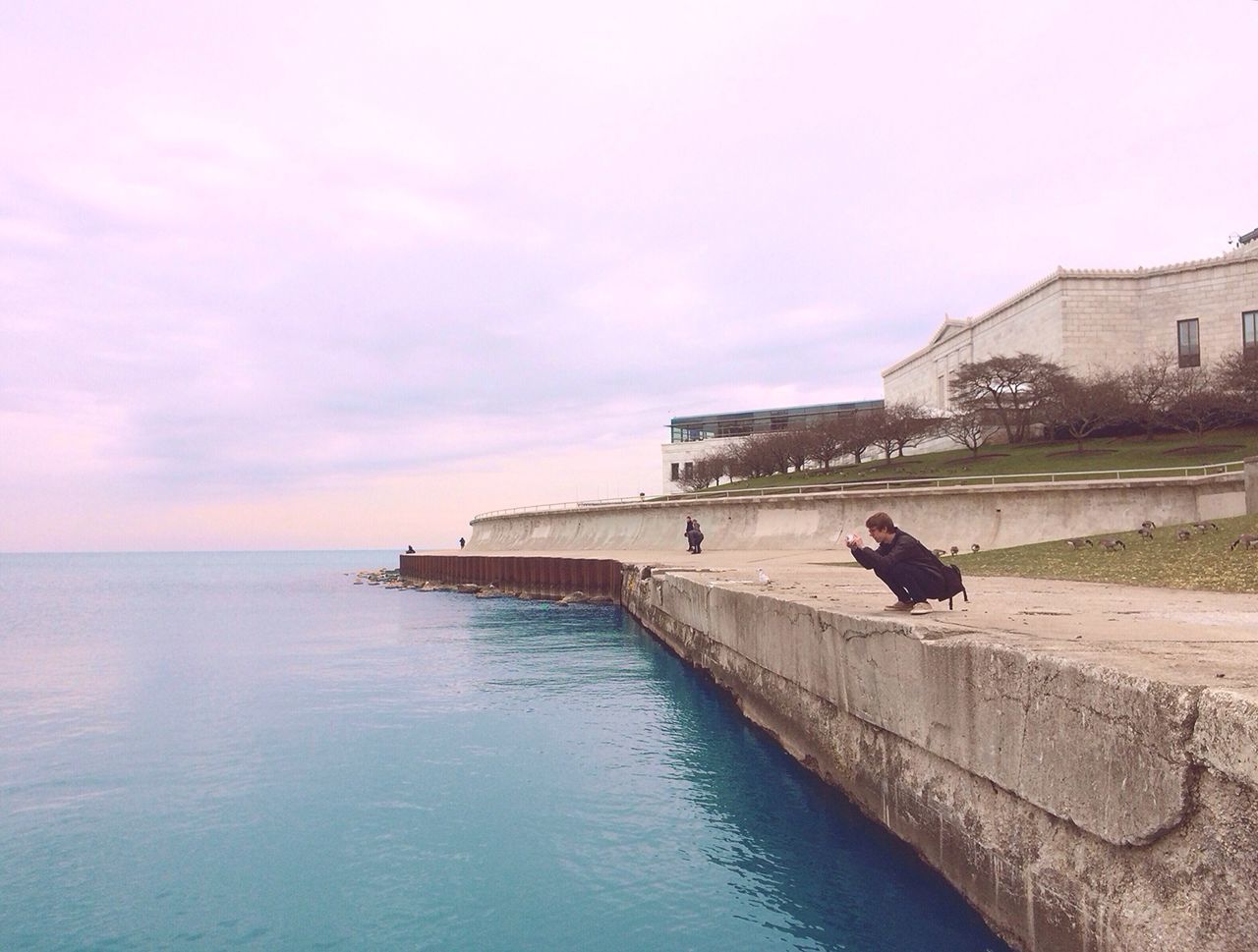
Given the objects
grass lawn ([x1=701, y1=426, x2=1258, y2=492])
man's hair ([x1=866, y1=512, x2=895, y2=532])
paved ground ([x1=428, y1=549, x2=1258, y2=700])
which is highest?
grass lawn ([x1=701, y1=426, x2=1258, y2=492])

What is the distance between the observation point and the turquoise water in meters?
7.97

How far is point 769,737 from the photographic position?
43.6ft

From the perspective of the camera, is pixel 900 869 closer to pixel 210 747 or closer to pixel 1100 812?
pixel 1100 812

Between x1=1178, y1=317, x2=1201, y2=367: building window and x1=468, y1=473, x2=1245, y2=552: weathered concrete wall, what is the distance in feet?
115

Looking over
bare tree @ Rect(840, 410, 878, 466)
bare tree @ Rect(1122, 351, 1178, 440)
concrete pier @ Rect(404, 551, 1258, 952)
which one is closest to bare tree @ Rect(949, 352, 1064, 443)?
bare tree @ Rect(1122, 351, 1178, 440)

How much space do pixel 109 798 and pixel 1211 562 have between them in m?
18.8

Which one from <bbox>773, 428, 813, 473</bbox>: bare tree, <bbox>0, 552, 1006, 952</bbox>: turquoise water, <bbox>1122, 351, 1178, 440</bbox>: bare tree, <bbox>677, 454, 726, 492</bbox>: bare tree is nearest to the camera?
<bbox>0, 552, 1006, 952</bbox>: turquoise water

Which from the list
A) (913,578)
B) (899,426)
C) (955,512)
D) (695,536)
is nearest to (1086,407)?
(899,426)

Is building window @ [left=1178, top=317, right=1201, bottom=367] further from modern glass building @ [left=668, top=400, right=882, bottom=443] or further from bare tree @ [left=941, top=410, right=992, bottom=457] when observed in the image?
modern glass building @ [left=668, top=400, right=882, bottom=443]

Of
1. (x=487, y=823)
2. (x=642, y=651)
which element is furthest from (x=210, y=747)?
(x=642, y=651)

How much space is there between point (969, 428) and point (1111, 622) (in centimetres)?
5498

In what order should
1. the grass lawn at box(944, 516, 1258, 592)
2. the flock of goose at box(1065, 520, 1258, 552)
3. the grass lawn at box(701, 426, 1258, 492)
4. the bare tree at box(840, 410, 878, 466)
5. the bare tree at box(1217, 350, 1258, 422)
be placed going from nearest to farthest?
the grass lawn at box(944, 516, 1258, 592) < the flock of goose at box(1065, 520, 1258, 552) < the grass lawn at box(701, 426, 1258, 492) < the bare tree at box(1217, 350, 1258, 422) < the bare tree at box(840, 410, 878, 466)

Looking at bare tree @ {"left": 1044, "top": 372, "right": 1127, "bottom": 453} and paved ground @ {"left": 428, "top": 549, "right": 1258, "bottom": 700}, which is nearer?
paved ground @ {"left": 428, "top": 549, "right": 1258, "bottom": 700}

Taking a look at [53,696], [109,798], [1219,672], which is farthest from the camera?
[53,696]
